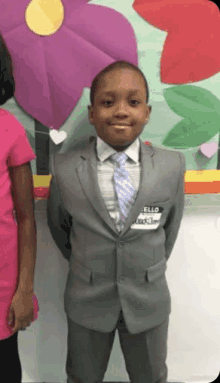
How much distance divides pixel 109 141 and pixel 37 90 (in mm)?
332

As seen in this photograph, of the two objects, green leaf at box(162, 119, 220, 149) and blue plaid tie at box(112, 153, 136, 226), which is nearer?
blue plaid tie at box(112, 153, 136, 226)

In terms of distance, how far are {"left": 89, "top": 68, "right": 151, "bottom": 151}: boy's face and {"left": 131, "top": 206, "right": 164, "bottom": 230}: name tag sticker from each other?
197 mm

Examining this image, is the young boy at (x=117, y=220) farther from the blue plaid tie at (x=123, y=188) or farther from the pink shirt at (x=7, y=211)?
the pink shirt at (x=7, y=211)

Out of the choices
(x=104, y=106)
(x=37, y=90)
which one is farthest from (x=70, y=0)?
(x=104, y=106)

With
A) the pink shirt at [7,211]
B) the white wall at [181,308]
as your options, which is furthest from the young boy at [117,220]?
the white wall at [181,308]

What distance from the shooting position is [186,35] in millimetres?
1026

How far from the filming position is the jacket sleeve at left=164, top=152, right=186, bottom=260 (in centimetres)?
96

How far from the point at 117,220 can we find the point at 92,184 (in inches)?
4.8

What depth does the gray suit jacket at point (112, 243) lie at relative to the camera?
896 millimetres

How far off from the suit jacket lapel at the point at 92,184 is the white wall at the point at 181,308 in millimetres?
314

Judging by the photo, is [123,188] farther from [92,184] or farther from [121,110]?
[121,110]

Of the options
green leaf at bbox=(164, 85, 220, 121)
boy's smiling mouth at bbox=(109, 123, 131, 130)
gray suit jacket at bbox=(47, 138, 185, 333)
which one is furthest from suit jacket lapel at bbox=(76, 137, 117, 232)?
green leaf at bbox=(164, 85, 220, 121)

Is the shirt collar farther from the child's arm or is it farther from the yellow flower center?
the yellow flower center

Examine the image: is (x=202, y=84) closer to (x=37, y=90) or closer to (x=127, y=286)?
(x=37, y=90)
